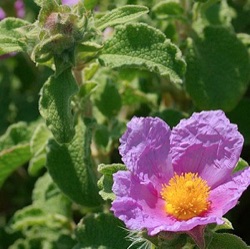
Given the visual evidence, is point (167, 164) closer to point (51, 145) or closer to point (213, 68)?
point (51, 145)

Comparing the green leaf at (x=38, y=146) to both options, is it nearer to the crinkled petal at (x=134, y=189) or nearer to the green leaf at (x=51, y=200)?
the green leaf at (x=51, y=200)

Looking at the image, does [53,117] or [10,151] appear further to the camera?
[10,151]

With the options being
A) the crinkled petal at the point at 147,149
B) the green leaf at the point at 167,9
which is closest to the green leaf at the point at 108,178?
the crinkled petal at the point at 147,149

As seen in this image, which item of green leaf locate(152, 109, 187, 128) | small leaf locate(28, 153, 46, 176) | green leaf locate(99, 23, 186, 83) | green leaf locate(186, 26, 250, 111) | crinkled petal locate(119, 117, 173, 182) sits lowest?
small leaf locate(28, 153, 46, 176)

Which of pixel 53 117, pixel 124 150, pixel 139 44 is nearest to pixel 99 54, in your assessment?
pixel 139 44

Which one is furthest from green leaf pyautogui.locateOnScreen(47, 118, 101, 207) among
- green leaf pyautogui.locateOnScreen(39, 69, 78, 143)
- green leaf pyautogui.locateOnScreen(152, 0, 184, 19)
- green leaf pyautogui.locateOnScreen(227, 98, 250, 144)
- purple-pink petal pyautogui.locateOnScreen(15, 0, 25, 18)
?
purple-pink petal pyautogui.locateOnScreen(15, 0, 25, 18)

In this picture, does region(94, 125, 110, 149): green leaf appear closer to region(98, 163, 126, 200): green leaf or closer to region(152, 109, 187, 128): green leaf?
region(152, 109, 187, 128): green leaf
